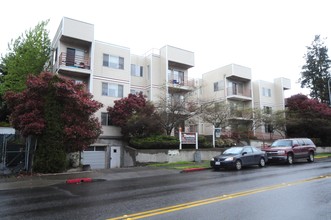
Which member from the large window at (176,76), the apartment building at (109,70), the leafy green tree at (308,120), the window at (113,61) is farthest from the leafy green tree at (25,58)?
the leafy green tree at (308,120)

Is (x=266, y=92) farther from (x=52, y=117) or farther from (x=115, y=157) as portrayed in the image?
(x=52, y=117)

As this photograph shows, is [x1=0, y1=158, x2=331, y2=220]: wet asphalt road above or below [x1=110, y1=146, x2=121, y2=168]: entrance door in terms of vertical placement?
below

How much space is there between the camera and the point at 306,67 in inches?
1988

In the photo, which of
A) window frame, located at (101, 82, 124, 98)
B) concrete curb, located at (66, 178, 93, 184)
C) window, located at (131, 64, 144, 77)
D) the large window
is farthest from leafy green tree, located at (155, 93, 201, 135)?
concrete curb, located at (66, 178, 93, 184)

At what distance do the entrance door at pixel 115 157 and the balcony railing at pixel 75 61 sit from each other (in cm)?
810

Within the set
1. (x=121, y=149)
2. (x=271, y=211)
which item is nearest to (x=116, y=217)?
(x=271, y=211)

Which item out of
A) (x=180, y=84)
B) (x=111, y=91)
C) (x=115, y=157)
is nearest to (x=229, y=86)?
(x=180, y=84)

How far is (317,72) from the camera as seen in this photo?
49031mm

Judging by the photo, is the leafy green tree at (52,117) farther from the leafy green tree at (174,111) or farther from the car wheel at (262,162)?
the car wheel at (262,162)

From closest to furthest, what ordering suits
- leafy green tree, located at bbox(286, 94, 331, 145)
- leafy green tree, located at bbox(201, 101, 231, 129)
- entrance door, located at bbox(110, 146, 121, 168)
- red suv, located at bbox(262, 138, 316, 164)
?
red suv, located at bbox(262, 138, 316, 164)
entrance door, located at bbox(110, 146, 121, 168)
leafy green tree, located at bbox(201, 101, 231, 129)
leafy green tree, located at bbox(286, 94, 331, 145)

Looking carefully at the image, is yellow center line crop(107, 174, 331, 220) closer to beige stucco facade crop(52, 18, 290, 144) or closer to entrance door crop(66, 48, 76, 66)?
beige stucco facade crop(52, 18, 290, 144)

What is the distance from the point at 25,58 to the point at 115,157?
13399mm

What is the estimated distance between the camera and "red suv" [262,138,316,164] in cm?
1980

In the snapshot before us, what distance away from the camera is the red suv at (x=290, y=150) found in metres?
19.8
